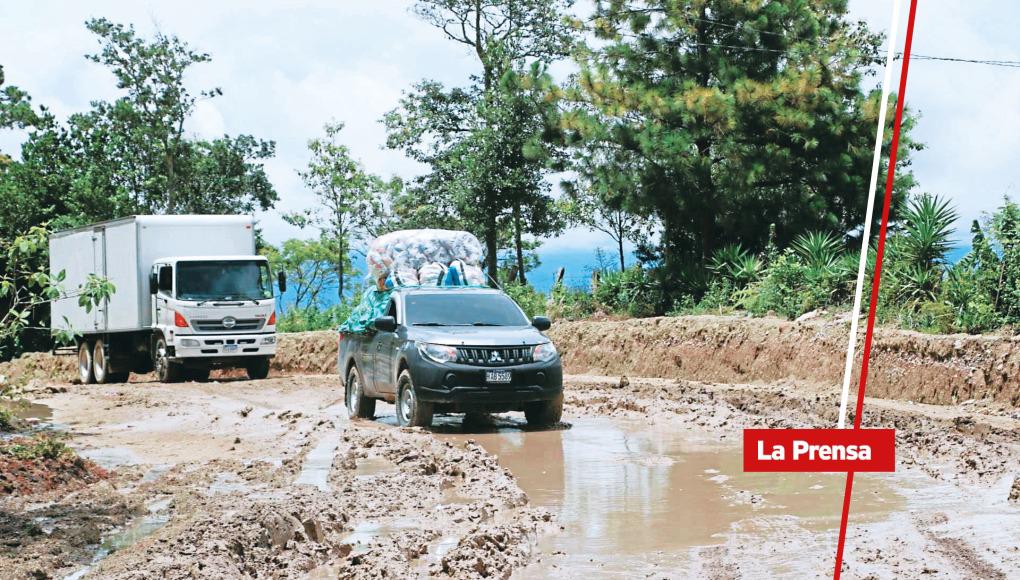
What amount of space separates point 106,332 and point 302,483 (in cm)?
1886

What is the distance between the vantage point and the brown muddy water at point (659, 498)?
741 centimetres

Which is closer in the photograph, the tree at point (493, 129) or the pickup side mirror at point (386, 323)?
the pickup side mirror at point (386, 323)

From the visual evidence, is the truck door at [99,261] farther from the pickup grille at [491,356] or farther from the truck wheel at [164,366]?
the pickup grille at [491,356]

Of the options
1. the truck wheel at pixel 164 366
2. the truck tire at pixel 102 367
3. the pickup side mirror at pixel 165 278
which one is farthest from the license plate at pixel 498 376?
the truck tire at pixel 102 367

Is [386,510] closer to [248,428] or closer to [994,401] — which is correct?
[248,428]

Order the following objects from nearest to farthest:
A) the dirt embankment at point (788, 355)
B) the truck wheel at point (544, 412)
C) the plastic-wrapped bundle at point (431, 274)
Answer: the truck wheel at point (544, 412) → the dirt embankment at point (788, 355) → the plastic-wrapped bundle at point (431, 274)

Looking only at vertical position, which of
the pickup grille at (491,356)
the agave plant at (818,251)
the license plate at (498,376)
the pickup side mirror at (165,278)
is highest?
the agave plant at (818,251)

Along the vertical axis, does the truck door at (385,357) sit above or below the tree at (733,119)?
below

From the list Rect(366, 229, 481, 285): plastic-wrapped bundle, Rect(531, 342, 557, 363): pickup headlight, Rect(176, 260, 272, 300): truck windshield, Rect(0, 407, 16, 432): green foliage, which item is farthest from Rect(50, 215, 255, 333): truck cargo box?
Rect(531, 342, 557, 363): pickup headlight

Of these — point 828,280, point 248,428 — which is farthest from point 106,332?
point 828,280

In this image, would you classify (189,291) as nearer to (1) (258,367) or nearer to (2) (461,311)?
(1) (258,367)

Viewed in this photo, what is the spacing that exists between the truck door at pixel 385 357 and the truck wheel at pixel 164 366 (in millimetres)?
11565

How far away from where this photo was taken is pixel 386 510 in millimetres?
8992

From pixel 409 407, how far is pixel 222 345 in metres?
12.5
